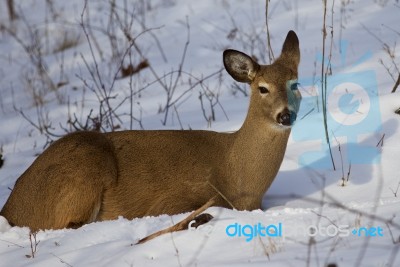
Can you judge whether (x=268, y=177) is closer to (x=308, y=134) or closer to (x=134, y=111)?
(x=308, y=134)

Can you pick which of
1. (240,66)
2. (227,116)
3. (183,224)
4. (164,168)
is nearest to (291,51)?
(240,66)

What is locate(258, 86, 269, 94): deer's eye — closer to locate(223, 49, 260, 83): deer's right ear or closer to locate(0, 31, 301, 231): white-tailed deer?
locate(0, 31, 301, 231): white-tailed deer

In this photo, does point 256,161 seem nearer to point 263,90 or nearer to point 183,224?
point 263,90

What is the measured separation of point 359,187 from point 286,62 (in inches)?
38.5

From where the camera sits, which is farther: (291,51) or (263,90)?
(291,51)

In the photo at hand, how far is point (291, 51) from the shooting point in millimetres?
5824

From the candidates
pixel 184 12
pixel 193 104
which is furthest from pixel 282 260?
pixel 184 12

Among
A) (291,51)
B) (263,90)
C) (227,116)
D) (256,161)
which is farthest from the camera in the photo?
(227,116)

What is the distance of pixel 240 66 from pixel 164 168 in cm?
86

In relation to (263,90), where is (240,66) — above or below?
above

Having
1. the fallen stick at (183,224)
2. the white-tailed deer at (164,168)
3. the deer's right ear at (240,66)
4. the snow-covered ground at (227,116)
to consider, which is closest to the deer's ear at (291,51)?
the white-tailed deer at (164,168)

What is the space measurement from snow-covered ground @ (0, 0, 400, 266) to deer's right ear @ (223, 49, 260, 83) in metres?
0.88

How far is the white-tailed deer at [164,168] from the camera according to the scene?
5430mm

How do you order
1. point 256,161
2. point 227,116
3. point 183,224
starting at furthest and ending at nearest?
point 227,116 → point 256,161 → point 183,224
